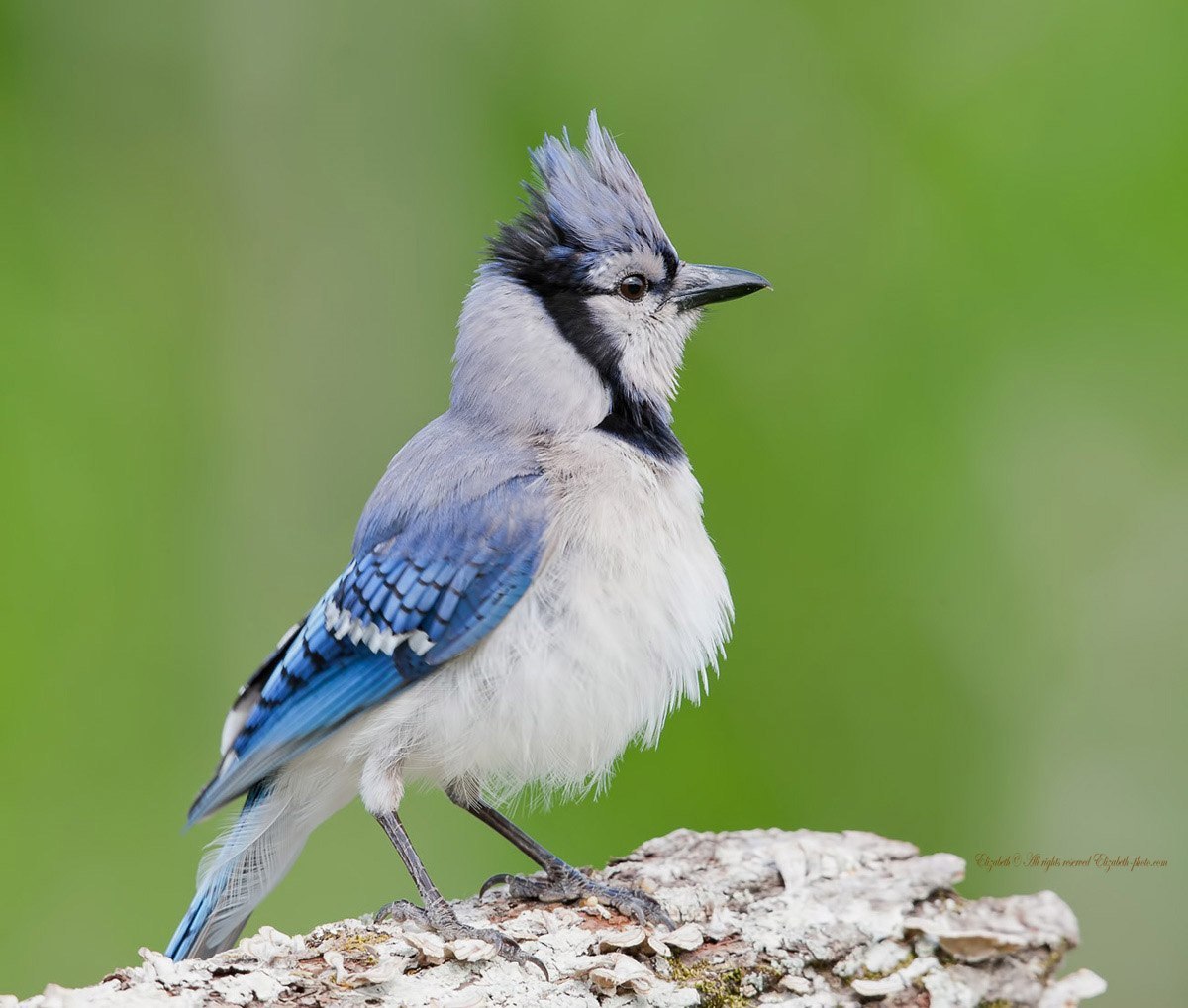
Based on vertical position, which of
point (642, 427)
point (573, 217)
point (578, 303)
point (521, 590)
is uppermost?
point (573, 217)

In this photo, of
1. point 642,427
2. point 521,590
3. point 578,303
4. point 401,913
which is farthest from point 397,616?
point 578,303

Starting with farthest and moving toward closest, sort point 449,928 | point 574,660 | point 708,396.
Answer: point 708,396, point 574,660, point 449,928

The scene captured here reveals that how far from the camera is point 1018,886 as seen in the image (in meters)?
3.69

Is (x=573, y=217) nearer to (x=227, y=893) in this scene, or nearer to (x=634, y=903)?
(x=634, y=903)

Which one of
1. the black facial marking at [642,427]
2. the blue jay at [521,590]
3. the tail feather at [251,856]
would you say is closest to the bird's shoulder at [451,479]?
the blue jay at [521,590]

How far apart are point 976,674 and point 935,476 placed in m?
0.56

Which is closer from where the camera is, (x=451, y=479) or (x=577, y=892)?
(x=577, y=892)

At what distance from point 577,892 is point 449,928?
12.3 inches

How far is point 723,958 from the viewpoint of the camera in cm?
233

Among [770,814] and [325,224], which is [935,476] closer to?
[770,814]

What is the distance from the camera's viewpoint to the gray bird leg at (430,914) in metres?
2.29

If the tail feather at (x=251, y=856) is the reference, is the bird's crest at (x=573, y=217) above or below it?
above

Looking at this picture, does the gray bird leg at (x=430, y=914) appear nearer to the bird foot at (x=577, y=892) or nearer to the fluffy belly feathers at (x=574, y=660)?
the fluffy belly feathers at (x=574, y=660)

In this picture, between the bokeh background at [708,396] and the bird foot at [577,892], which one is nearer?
the bird foot at [577,892]
